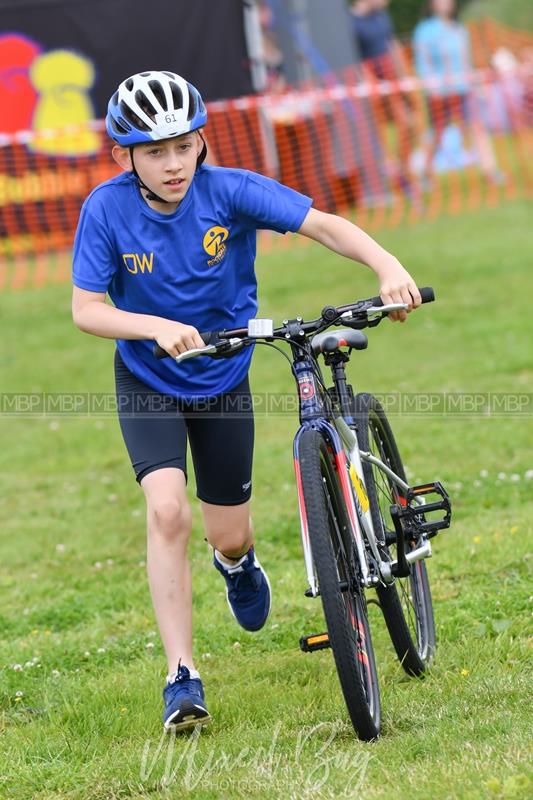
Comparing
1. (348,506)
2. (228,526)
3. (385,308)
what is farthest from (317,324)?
(228,526)

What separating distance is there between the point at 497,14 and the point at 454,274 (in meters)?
27.2

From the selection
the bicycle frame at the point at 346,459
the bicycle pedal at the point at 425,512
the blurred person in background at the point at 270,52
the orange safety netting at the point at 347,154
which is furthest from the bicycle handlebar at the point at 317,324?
the blurred person in background at the point at 270,52

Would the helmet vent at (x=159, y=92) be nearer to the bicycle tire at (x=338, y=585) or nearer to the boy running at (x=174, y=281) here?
the boy running at (x=174, y=281)

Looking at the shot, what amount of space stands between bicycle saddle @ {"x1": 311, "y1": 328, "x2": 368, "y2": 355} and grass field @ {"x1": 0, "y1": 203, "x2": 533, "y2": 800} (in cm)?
132

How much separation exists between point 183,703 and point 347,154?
13.9 m

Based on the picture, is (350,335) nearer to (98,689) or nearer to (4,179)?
(98,689)

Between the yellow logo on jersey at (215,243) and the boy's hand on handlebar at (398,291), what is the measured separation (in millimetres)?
701

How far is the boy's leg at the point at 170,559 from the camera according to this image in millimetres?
4641

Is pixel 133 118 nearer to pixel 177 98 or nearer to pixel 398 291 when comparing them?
pixel 177 98

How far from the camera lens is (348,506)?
14.3 feet

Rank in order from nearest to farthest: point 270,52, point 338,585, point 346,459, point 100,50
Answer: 1. point 338,585
2. point 346,459
3. point 100,50
4. point 270,52

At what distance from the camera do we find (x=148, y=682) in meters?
5.16

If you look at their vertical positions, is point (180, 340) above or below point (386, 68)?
below

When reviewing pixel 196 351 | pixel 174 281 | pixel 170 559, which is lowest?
pixel 170 559
